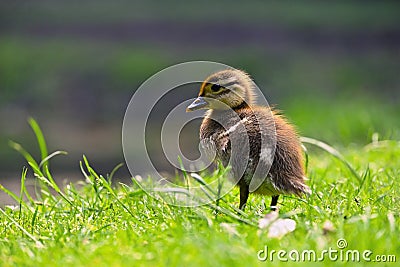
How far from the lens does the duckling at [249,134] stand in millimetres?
4008

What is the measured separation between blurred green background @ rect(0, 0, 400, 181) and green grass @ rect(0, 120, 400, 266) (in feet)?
17.3

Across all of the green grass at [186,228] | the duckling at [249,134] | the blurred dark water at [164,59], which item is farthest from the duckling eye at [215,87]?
the blurred dark water at [164,59]

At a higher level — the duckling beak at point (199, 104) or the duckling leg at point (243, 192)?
the duckling beak at point (199, 104)

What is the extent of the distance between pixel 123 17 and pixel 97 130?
5792mm

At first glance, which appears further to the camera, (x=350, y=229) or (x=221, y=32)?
(x=221, y=32)

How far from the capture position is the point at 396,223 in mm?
3580

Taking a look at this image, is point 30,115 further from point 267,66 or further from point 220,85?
point 220,85

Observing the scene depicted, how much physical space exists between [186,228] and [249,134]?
751 millimetres

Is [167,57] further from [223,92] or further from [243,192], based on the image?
[243,192]

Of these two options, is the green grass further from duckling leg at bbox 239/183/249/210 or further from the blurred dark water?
the blurred dark water

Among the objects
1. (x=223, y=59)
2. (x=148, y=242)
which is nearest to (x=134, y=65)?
(x=223, y=59)

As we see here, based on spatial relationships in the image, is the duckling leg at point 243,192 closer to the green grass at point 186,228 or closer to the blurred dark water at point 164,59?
the green grass at point 186,228

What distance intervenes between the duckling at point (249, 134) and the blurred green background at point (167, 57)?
530cm

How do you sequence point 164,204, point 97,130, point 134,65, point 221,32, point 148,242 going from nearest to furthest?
point 148,242 < point 164,204 < point 97,130 < point 134,65 < point 221,32
